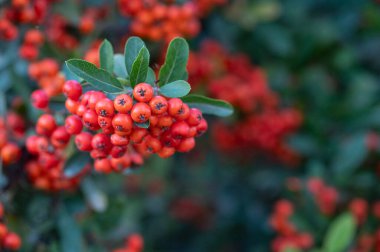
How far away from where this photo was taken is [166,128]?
2.20 metres

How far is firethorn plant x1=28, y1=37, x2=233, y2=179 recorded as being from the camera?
208cm

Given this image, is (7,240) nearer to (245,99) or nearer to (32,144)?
(32,144)

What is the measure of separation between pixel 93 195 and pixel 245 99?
1.69m

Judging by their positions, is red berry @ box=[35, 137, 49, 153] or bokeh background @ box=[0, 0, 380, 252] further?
bokeh background @ box=[0, 0, 380, 252]

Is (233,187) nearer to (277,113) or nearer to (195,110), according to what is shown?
(277,113)

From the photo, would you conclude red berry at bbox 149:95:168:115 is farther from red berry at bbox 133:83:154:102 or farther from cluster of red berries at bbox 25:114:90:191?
cluster of red berries at bbox 25:114:90:191

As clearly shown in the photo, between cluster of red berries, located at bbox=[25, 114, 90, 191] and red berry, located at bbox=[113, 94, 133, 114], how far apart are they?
0.52m

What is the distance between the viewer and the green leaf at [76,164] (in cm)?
261

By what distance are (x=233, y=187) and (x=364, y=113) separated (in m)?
1.55

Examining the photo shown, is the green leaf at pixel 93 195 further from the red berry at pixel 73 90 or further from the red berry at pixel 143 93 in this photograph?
the red berry at pixel 143 93

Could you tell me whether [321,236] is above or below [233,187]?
below

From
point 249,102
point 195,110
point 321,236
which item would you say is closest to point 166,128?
point 195,110

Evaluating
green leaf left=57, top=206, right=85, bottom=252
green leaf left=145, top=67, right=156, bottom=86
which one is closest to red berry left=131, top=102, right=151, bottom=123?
green leaf left=145, top=67, right=156, bottom=86

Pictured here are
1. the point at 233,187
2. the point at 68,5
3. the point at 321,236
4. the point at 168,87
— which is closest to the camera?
the point at 168,87
